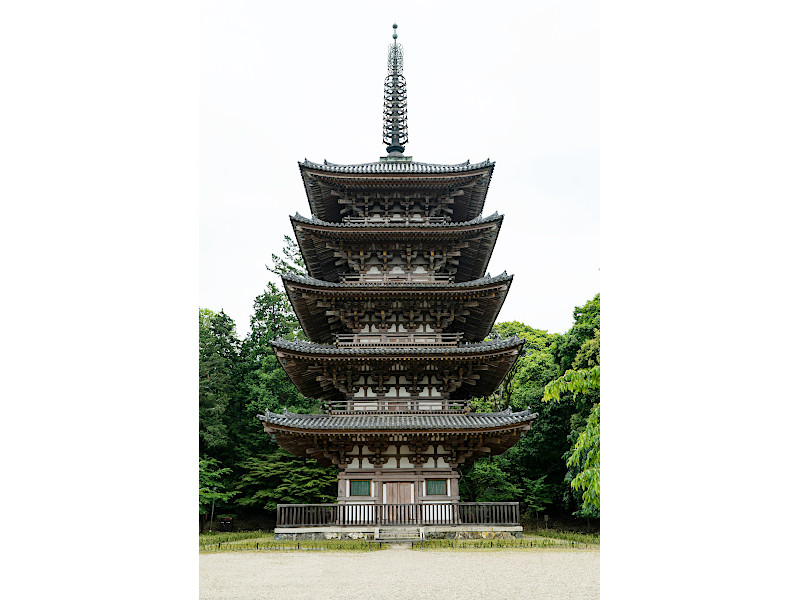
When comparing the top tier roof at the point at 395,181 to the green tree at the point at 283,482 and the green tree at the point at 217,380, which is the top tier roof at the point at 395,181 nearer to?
the green tree at the point at 283,482

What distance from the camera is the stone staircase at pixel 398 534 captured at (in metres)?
12.4

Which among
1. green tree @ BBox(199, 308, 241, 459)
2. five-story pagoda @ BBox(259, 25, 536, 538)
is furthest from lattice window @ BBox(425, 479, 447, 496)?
green tree @ BBox(199, 308, 241, 459)

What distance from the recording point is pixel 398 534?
12477 mm

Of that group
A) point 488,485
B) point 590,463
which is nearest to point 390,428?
point 590,463

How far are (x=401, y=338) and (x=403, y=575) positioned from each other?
7.32m

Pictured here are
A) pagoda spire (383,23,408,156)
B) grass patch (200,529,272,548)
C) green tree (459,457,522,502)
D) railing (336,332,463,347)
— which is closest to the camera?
railing (336,332,463,347)

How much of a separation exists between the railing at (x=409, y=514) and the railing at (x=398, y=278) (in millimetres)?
5501

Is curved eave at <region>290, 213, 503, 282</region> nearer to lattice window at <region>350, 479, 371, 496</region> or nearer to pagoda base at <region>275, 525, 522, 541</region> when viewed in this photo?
lattice window at <region>350, 479, 371, 496</region>

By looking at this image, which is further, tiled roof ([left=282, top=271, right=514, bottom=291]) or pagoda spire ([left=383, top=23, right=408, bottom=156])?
pagoda spire ([left=383, top=23, right=408, bottom=156])

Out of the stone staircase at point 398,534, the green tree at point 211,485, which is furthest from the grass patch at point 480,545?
the green tree at point 211,485

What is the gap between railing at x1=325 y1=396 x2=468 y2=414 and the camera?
14062 millimetres

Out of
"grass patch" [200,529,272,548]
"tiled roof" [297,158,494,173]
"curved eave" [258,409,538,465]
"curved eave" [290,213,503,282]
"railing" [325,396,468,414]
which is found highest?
"tiled roof" [297,158,494,173]

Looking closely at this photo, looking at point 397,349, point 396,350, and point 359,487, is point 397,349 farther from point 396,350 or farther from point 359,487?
point 359,487

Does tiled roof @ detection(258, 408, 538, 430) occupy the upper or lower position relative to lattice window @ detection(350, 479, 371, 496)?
upper
